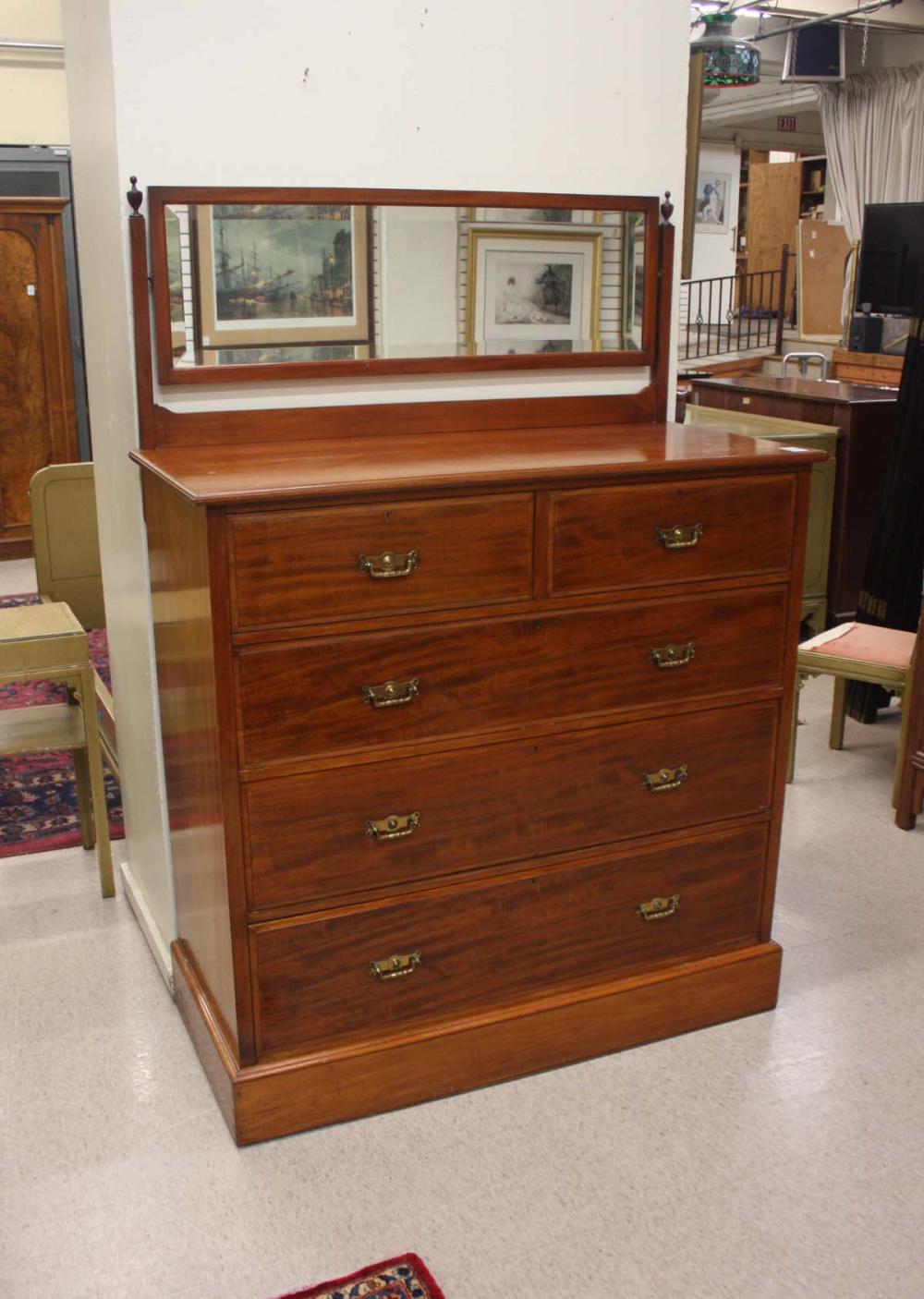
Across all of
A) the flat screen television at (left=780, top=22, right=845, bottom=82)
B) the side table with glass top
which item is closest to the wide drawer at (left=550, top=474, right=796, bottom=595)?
the side table with glass top

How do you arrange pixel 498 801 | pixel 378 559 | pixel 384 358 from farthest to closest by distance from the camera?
pixel 384 358
pixel 498 801
pixel 378 559

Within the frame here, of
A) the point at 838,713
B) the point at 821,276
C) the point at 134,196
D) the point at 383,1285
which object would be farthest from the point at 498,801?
the point at 821,276

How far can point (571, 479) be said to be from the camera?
7.03 feet

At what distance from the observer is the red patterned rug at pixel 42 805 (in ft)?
11.3

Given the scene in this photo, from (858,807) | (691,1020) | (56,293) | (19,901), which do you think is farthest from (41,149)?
(691,1020)

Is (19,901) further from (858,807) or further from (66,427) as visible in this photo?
(66,427)

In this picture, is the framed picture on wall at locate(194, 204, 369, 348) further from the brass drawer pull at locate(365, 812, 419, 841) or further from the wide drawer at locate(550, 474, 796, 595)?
the brass drawer pull at locate(365, 812, 419, 841)

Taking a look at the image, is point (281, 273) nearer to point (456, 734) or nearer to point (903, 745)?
point (456, 734)

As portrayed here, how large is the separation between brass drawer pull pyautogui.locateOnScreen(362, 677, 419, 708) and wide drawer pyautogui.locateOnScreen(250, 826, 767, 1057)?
14.7 inches

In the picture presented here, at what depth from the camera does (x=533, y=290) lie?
2.56 metres

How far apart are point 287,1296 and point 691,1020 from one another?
1026mm

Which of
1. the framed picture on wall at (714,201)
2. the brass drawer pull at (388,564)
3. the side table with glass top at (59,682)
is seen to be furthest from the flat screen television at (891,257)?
the framed picture on wall at (714,201)

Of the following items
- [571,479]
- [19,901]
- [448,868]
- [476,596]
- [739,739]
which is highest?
[571,479]

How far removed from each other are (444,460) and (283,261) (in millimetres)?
529
